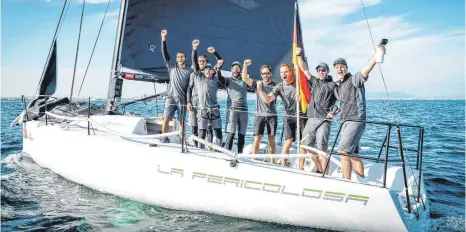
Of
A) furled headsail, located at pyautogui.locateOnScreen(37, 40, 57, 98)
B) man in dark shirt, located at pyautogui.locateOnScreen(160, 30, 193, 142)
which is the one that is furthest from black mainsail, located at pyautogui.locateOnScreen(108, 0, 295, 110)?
furled headsail, located at pyautogui.locateOnScreen(37, 40, 57, 98)

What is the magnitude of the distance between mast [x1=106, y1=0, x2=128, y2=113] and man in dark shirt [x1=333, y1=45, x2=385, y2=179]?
450 centimetres

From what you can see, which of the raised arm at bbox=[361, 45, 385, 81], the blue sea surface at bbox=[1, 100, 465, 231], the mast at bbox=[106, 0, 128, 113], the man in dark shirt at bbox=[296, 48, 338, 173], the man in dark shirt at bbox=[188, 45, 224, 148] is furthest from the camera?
the mast at bbox=[106, 0, 128, 113]

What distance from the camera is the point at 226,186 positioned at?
4.82 m

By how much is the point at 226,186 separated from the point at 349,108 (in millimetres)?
1796

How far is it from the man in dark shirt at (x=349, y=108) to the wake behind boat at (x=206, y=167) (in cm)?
38

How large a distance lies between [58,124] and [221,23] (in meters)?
3.80

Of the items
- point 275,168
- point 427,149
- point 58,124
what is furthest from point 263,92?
point 427,149

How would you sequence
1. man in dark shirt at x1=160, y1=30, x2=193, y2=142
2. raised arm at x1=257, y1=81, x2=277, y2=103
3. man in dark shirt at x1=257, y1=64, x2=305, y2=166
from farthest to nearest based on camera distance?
1. man in dark shirt at x1=160, y1=30, x2=193, y2=142
2. man in dark shirt at x1=257, y1=64, x2=305, y2=166
3. raised arm at x1=257, y1=81, x2=277, y2=103

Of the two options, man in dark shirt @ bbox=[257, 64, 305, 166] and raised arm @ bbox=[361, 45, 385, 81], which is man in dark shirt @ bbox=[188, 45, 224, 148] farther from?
raised arm @ bbox=[361, 45, 385, 81]

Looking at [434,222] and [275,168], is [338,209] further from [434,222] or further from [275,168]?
[434,222]

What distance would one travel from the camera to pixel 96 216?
5141 mm

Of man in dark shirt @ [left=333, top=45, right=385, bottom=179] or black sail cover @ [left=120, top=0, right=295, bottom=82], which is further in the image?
black sail cover @ [left=120, top=0, right=295, bottom=82]

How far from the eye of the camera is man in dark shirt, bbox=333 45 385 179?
4562 mm

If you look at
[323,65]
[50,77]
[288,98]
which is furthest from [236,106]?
[50,77]
